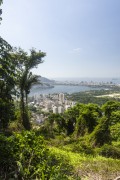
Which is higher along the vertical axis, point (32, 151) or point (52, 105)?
point (32, 151)

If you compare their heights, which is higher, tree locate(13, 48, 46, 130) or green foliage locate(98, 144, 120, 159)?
tree locate(13, 48, 46, 130)

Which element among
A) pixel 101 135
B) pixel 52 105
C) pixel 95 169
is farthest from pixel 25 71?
pixel 52 105

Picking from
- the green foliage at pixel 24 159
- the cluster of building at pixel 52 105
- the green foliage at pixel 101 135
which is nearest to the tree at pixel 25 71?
the green foliage at pixel 101 135

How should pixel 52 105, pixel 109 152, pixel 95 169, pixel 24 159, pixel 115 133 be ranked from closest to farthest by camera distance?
pixel 24 159 → pixel 95 169 → pixel 109 152 → pixel 115 133 → pixel 52 105

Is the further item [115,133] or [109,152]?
[115,133]

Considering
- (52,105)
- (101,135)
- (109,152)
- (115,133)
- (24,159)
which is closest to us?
(24,159)

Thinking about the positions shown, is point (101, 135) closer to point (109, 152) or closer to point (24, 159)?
point (109, 152)

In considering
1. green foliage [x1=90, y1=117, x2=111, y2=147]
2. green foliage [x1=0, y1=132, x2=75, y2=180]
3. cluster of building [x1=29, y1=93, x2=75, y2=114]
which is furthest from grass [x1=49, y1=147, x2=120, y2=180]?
cluster of building [x1=29, y1=93, x2=75, y2=114]

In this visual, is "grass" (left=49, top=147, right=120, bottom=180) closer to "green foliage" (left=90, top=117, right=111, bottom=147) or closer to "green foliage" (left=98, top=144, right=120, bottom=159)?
"green foliage" (left=98, top=144, right=120, bottom=159)

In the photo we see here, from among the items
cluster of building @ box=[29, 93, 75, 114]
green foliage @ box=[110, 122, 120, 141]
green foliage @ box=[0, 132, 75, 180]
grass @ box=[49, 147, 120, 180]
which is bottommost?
cluster of building @ box=[29, 93, 75, 114]

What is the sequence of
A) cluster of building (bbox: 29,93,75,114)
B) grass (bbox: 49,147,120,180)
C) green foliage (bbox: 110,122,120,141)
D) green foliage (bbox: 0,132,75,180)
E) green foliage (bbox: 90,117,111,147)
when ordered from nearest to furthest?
1. green foliage (bbox: 0,132,75,180)
2. grass (bbox: 49,147,120,180)
3. green foliage (bbox: 90,117,111,147)
4. green foliage (bbox: 110,122,120,141)
5. cluster of building (bbox: 29,93,75,114)

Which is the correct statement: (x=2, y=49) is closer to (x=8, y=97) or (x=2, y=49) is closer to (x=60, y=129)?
(x=8, y=97)

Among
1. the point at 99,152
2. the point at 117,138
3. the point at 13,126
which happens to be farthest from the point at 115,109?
the point at 99,152

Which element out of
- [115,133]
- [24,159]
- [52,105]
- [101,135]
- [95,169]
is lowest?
[52,105]
